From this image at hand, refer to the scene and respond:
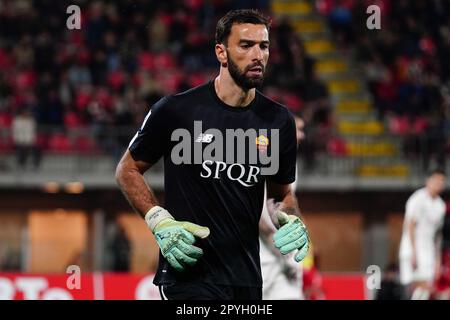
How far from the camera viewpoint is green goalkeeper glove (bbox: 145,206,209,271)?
20.5 feet

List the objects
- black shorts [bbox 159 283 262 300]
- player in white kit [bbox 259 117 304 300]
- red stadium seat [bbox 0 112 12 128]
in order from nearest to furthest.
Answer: black shorts [bbox 159 283 262 300]
player in white kit [bbox 259 117 304 300]
red stadium seat [bbox 0 112 12 128]

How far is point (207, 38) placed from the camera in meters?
25.5

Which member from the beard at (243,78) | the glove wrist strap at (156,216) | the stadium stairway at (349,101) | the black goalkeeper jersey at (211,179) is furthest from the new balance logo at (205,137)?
the stadium stairway at (349,101)

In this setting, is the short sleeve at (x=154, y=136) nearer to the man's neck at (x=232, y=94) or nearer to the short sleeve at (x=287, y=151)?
the man's neck at (x=232, y=94)

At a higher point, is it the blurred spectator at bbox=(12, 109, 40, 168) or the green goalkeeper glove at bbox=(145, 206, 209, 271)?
the green goalkeeper glove at bbox=(145, 206, 209, 271)

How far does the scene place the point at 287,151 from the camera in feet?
22.1

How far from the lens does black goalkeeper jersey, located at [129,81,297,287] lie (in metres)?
6.45

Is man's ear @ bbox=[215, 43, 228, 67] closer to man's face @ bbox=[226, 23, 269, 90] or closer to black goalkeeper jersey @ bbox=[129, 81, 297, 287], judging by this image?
man's face @ bbox=[226, 23, 269, 90]

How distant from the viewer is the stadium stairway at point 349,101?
76.5ft

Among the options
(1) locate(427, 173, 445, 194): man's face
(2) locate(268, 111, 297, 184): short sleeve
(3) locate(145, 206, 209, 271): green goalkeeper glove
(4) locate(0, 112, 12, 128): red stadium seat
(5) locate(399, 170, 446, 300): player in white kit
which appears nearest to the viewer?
(3) locate(145, 206, 209, 271): green goalkeeper glove

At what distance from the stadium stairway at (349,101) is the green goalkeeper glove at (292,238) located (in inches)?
658

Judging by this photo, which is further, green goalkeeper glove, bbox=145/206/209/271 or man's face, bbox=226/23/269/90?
man's face, bbox=226/23/269/90

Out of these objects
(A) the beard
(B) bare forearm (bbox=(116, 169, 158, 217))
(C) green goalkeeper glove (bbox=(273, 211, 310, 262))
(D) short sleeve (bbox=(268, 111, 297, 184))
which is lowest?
(C) green goalkeeper glove (bbox=(273, 211, 310, 262))

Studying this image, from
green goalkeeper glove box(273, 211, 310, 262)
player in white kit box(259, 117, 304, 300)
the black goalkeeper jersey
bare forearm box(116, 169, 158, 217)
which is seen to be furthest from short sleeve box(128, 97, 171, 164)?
player in white kit box(259, 117, 304, 300)
